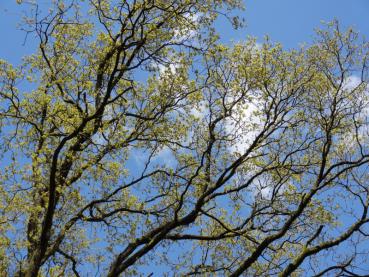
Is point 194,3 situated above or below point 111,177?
above

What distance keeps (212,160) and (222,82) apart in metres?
3.43

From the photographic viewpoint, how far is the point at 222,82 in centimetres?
2016

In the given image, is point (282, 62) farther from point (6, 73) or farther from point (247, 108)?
point (6, 73)

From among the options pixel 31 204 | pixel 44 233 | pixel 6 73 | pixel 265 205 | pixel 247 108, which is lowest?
pixel 44 233

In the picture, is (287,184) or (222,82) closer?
(287,184)

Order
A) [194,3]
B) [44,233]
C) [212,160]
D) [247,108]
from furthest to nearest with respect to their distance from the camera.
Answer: [247,108] < [212,160] < [194,3] < [44,233]

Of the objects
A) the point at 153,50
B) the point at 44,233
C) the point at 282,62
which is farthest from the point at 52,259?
the point at 282,62

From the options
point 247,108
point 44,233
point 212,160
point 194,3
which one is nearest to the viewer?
point 44,233

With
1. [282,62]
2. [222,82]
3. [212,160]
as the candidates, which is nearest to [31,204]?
[212,160]

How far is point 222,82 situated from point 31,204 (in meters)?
8.73

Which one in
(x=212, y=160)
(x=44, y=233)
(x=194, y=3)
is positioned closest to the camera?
(x=44, y=233)

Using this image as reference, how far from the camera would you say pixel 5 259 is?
19.5 m

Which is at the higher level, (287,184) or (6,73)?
(6,73)

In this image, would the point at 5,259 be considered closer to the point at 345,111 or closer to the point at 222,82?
the point at 222,82
